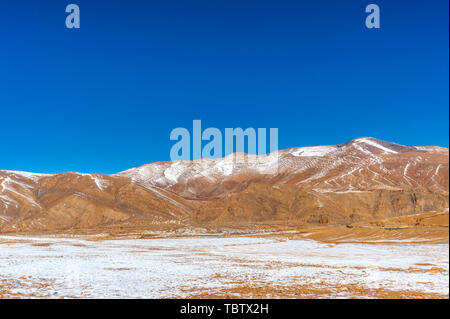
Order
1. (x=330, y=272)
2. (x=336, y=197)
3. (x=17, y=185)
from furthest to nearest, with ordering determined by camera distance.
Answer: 1. (x=17, y=185)
2. (x=336, y=197)
3. (x=330, y=272)

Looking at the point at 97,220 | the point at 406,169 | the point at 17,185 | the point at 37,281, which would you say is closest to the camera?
the point at 37,281

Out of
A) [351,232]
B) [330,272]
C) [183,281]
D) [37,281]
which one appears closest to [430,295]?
[330,272]

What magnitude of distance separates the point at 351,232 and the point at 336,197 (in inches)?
1996

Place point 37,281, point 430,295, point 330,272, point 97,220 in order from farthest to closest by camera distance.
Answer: point 97,220, point 330,272, point 37,281, point 430,295

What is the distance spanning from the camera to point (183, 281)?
16.1 m

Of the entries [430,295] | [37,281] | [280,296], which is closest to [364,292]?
[430,295]
